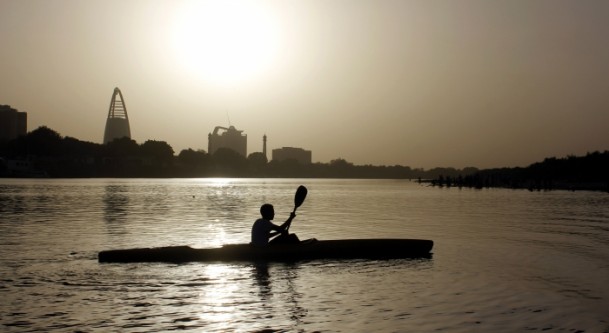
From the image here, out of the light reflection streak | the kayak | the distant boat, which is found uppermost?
the distant boat

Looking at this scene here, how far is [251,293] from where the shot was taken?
51.5 feet

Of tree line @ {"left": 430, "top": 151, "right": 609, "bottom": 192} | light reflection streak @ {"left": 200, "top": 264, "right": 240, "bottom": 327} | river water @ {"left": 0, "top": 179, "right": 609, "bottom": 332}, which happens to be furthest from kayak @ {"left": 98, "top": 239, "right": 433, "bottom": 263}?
tree line @ {"left": 430, "top": 151, "right": 609, "bottom": 192}

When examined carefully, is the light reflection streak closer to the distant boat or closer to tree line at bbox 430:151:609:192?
tree line at bbox 430:151:609:192

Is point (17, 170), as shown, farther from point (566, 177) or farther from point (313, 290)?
point (313, 290)

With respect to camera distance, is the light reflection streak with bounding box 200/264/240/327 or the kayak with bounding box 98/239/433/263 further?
the kayak with bounding box 98/239/433/263

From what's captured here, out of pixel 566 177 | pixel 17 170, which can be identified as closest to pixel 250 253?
pixel 566 177

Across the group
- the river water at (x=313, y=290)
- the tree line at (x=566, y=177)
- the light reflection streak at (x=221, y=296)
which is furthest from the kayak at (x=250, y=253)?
the tree line at (x=566, y=177)

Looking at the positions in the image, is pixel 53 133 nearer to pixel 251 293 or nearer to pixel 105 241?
pixel 105 241

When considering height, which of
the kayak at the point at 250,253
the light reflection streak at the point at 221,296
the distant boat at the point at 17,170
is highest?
the distant boat at the point at 17,170

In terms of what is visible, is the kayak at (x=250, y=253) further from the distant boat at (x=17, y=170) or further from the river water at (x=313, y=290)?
the distant boat at (x=17, y=170)

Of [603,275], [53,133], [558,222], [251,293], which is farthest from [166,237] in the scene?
[53,133]

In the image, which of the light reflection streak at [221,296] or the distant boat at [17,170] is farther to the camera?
the distant boat at [17,170]

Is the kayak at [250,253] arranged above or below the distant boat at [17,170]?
below

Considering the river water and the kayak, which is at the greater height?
the kayak
